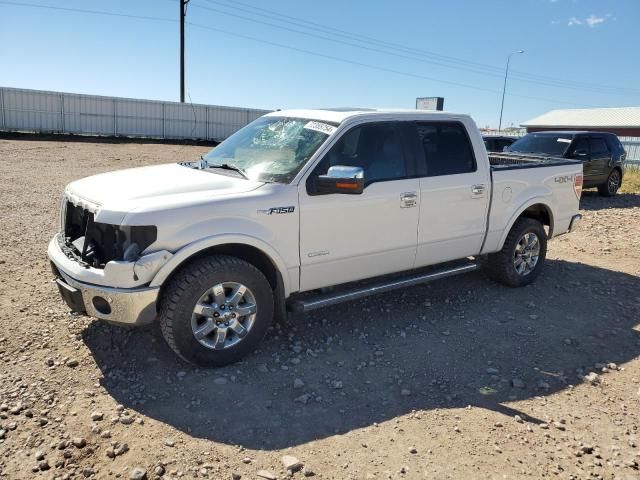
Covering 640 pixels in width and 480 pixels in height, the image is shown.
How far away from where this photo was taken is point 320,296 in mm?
4500

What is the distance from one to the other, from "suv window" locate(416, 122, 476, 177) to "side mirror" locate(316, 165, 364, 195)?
1203mm

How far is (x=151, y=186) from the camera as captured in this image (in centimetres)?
403

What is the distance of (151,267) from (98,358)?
42.0 inches

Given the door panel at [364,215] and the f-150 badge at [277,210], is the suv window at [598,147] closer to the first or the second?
the door panel at [364,215]

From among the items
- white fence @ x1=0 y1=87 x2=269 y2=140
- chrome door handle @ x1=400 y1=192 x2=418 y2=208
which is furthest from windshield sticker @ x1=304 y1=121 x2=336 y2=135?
white fence @ x1=0 y1=87 x2=269 y2=140

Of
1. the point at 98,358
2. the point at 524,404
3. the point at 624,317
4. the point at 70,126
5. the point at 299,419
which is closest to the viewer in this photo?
the point at 299,419

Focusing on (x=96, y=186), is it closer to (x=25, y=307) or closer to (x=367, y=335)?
(x=25, y=307)

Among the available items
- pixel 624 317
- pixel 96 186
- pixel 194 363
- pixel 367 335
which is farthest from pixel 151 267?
pixel 624 317

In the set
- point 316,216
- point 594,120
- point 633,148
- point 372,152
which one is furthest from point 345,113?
point 594,120

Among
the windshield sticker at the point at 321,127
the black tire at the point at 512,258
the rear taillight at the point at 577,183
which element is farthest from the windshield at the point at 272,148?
the rear taillight at the point at 577,183

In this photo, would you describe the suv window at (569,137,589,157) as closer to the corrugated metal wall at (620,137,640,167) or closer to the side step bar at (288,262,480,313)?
the side step bar at (288,262,480,313)

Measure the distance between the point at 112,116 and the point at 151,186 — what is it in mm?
28335

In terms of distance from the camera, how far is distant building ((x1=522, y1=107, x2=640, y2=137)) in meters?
52.4

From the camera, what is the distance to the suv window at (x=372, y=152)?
4453 millimetres
